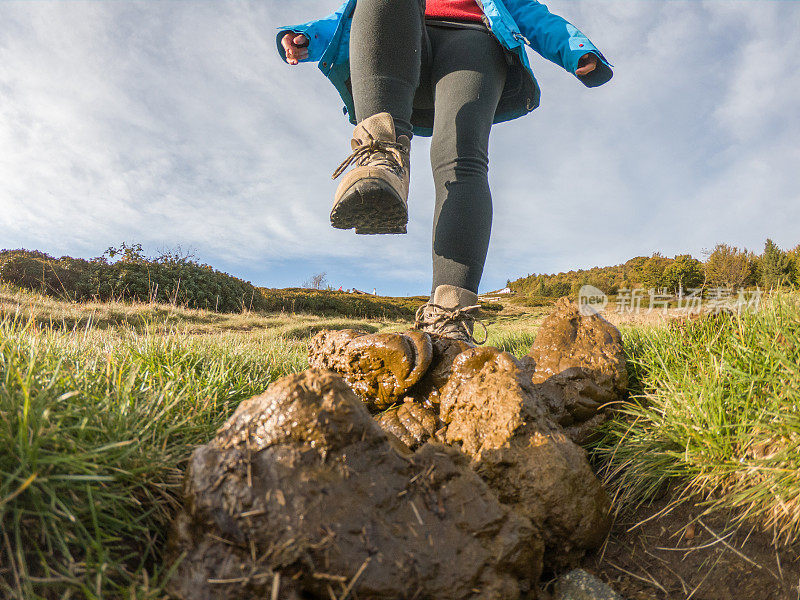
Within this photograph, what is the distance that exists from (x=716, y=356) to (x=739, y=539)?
81cm

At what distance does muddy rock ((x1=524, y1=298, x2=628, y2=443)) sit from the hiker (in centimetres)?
49

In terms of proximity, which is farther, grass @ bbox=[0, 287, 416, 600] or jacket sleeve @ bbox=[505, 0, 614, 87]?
jacket sleeve @ bbox=[505, 0, 614, 87]

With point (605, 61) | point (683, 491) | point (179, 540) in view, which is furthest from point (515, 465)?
point (605, 61)

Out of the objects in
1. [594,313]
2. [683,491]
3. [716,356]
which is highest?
[594,313]

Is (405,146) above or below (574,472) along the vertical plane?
above

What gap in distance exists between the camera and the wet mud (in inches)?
38.6

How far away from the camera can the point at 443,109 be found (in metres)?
2.73

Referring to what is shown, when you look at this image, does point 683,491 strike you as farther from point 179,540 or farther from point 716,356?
point 179,540

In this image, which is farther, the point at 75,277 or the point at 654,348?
the point at 75,277

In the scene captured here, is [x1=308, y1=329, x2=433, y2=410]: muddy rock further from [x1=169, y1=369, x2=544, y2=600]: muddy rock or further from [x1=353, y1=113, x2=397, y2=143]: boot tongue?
[x1=353, y1=113, x2=397, y2=143]: boot tongue

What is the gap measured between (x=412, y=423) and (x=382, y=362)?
0.34m

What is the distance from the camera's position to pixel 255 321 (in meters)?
10.1

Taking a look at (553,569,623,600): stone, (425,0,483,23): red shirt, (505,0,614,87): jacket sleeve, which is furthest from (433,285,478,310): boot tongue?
(425,0,483,23): red shirt

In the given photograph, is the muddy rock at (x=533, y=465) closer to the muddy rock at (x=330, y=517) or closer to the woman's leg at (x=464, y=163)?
the muddy rock at (x=330, y=517)
